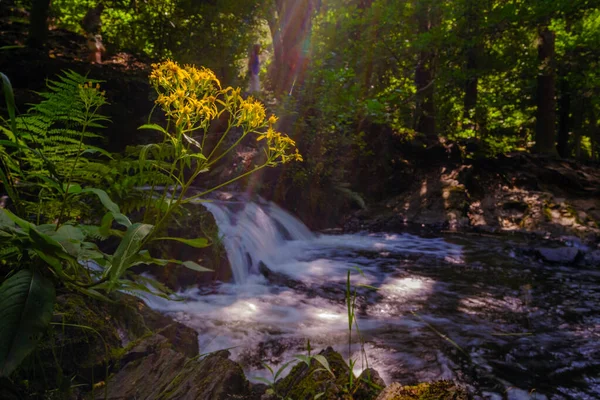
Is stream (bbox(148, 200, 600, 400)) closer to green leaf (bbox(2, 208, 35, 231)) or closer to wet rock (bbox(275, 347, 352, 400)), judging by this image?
wet rock (bbox(275, 347, 352, 400))

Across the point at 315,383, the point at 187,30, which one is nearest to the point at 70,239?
the point at 315,383

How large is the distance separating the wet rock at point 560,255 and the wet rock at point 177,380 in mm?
7783

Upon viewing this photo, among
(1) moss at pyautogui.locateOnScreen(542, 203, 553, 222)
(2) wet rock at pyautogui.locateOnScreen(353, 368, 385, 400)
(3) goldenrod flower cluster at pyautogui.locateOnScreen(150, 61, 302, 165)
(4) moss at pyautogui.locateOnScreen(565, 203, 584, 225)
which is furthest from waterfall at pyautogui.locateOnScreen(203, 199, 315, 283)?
(4) moss at pyautogui.locateOnScreen(565, 203, 584, 225)

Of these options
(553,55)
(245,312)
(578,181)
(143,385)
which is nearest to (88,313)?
(143,385)

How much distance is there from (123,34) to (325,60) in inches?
269

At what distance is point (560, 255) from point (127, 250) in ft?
28.7

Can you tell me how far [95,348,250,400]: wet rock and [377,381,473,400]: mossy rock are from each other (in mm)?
683

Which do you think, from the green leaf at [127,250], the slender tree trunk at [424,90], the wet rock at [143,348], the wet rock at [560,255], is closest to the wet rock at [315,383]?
the wet rock at [143,348]

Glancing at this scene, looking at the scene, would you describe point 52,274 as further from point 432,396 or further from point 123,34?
point 123,34

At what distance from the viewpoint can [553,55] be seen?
13.9 meters

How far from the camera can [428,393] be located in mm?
1774

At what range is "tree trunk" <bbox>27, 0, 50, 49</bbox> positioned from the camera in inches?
401

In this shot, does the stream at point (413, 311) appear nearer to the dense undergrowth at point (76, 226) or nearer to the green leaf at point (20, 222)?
the dense undergrowth at point (76, 226)

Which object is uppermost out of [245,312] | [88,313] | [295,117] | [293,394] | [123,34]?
[123,34]
